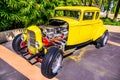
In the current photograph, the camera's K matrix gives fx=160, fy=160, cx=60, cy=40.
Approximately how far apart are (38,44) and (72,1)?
5657mm

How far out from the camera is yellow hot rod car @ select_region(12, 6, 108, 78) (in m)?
4.86

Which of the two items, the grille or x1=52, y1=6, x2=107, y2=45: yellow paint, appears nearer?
the grille

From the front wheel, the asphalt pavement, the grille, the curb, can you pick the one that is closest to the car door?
the asphalt pavement

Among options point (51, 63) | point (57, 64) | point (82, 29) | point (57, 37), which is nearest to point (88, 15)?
point (82, 29)

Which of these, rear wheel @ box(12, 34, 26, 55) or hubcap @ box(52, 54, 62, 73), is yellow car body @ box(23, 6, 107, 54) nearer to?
rear wheel @ box(12, 34, 26, 55)

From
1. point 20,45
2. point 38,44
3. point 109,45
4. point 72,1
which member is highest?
point 72,1

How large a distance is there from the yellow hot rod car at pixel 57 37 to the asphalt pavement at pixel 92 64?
356 millimetres

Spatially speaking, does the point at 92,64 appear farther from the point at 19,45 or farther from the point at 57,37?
the point at 19,45

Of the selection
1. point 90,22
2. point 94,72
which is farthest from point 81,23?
point 94,72

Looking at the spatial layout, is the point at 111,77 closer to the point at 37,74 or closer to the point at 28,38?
the point at 37,74

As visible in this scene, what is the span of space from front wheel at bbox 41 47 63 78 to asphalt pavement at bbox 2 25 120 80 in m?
0.25

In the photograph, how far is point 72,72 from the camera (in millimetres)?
5160

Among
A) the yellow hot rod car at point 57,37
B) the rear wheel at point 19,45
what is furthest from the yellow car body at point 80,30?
the rear wheel at point 19,45

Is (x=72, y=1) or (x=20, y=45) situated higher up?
(x=72, y=1)
